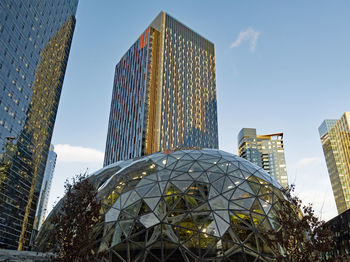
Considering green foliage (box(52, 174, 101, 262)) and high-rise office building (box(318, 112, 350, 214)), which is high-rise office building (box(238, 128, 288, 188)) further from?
green foliage (box(52, 174, 101, 262))

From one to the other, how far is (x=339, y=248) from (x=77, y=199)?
87.0 ft

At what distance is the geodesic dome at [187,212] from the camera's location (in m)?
13.6

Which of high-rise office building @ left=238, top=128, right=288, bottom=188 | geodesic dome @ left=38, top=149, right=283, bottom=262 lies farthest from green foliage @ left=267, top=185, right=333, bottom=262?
high-rise office building @ left=238, top=128, right=288, bottom=188

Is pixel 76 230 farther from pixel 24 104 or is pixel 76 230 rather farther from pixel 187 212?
pixel 24 104

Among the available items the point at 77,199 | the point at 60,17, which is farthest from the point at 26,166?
the point at 77,199

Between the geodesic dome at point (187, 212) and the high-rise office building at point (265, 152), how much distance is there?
6634 inches

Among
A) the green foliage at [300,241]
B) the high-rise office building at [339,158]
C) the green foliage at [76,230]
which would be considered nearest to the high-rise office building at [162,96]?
the high-rise office building at [339,158]

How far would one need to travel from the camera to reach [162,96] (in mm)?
99562

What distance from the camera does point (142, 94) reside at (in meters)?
96.8

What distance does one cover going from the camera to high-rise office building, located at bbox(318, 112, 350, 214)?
11206 centimetres

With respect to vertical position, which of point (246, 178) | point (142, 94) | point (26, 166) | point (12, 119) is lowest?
point (246, 178)

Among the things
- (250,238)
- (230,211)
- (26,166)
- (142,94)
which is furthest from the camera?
(142,94)

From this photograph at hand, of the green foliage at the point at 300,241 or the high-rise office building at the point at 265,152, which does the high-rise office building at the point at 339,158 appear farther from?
the green foliage at the point at 300,241

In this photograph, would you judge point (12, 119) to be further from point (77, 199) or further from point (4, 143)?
point (77, 199)
